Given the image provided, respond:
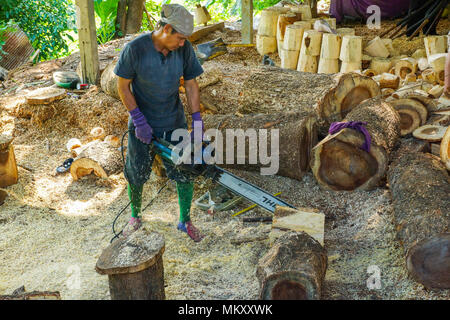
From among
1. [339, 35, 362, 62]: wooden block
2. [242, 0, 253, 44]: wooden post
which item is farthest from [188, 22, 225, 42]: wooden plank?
[339, 35, 362, 62]: wooden block

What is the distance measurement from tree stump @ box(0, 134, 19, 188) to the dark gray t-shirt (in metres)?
1.94

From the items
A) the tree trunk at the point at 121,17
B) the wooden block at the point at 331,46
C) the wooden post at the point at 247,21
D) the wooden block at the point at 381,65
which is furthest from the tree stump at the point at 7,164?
the tree trunk at the point at 121,17

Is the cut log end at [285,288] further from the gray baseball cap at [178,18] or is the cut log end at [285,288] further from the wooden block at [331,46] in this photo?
the wooden block at [331,46]

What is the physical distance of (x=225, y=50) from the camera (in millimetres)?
8062

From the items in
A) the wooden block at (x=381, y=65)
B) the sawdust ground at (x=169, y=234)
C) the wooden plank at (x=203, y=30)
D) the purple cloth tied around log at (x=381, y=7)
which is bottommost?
the sawdust ground at (x=169, y=234)

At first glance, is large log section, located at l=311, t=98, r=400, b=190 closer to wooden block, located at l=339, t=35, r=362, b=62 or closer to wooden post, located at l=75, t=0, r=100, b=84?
wooden block, located at l=339, t=35, r=362, b=62

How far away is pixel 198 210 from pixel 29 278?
1.68 meters

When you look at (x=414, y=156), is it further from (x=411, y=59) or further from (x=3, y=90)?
(x=3, y=90)

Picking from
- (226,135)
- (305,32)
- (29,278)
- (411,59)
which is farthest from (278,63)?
(29,278)

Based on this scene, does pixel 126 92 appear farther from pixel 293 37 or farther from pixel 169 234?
pixel 293 37

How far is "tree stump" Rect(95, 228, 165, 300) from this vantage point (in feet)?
9.25

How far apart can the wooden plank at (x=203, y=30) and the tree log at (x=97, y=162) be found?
378 centimetres

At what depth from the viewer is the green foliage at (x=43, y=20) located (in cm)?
986

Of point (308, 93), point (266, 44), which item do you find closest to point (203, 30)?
point (266, 44)
